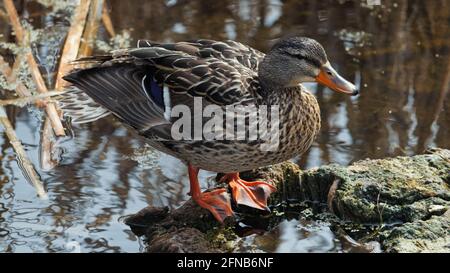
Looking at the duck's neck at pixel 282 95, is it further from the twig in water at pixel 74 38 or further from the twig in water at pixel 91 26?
the twig in water at pixel 91 26

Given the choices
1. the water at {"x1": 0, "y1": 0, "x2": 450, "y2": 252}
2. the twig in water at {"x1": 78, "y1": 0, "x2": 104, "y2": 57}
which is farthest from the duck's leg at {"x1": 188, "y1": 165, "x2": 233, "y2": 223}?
the twig in water at {"x1": 78, "y1": 0, "x2": 104, "y2": 57}

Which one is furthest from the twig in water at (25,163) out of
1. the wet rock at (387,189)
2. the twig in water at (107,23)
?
the twig in water at (107,23)

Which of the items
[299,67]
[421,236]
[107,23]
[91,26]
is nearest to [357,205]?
[421,236]

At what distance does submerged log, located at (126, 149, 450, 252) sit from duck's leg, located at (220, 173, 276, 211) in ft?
0.27

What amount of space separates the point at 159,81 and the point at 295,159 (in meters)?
1.21

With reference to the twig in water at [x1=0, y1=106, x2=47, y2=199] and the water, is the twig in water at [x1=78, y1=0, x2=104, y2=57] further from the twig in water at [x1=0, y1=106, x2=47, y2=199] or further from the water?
the twig in water at [x1=0, y1=106, x2=47, y2=199]

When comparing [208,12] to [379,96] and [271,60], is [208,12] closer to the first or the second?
[379,96]

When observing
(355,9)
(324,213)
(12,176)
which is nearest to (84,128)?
(12,176)

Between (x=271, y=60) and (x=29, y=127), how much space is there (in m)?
1.88

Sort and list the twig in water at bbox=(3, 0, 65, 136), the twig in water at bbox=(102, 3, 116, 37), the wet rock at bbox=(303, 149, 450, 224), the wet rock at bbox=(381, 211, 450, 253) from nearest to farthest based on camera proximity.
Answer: the wet rock at bbox=(381, 211, 450, 253)
the wet rock at bbox=(303, 149, 450, 224)
the twig in water at bbox=(3, 0, 65, 136)
the twig in water at bbox=(102, 3, 116, 37)

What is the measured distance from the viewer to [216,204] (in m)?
4.93

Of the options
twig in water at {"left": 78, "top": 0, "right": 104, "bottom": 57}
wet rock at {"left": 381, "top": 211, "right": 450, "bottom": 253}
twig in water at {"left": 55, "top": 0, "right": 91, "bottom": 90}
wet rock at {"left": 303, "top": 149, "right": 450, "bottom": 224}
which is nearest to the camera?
wet rock at {"left": 381, "top": 211, "right": 450, "bottom": 253}

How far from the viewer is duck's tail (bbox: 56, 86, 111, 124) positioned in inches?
208
